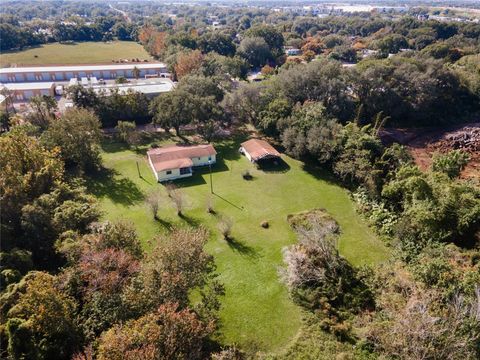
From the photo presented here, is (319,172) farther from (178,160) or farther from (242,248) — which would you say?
(178,160)

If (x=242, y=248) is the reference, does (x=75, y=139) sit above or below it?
above

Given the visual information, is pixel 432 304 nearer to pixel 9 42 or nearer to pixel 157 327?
pixel 157 327

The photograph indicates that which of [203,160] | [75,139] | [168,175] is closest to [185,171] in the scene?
[168,175]

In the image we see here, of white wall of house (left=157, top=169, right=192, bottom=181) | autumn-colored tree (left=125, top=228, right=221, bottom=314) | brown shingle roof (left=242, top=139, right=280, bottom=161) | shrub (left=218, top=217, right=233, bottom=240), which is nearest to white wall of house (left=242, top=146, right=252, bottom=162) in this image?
brown shingle roof (left=242, top=139, right=280, bottom=161)

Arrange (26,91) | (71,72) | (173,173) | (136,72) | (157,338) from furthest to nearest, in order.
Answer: (136,72)
(71,72)
(26,91)
(173,173)
(157,338)

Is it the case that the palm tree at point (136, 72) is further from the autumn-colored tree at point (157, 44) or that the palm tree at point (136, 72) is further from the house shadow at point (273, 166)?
the house shadow at point (273, 166)

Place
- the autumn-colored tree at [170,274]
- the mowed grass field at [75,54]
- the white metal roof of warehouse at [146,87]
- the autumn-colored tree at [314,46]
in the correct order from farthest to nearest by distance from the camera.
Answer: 1. the autumn-colored tree at [314,46]
2. the mowed grass field at [75,54]
3. the white metal roof of warehouse at [146,87]
4. the autumn-colored tree at [170,274]

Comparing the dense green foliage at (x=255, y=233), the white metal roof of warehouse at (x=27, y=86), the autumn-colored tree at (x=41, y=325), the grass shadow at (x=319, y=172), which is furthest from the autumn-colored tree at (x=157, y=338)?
the white metal roof of warehouse at (x=27, y=86)

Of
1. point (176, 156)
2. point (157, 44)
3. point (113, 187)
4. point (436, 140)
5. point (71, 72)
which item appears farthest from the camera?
point (157, 44)
